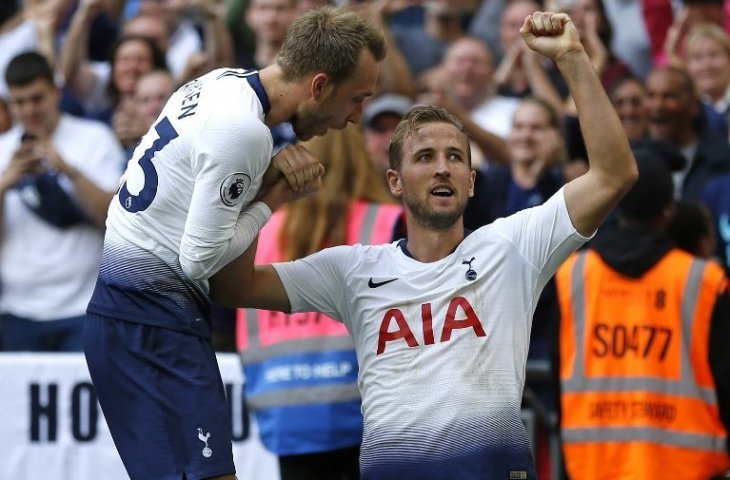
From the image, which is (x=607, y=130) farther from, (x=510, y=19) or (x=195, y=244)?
(x=510, y=19)

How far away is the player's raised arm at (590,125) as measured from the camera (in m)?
4.74

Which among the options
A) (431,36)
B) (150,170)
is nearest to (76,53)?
(431,36)

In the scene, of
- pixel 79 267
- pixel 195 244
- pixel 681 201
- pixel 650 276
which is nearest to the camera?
pixel 195 244

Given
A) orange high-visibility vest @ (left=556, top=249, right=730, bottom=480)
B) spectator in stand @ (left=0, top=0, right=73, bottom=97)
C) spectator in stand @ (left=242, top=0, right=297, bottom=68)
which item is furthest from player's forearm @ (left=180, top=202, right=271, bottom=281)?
spectator in stand @ (left=0, top=0, right=73, bottom=97)

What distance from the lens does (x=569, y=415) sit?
6.65m

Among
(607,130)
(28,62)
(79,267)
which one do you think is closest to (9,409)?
(79,267)

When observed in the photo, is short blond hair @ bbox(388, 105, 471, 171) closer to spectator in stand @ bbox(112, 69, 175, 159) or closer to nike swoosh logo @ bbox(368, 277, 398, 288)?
nike swoosh logo @ bbox(368, 277, 398, 288)

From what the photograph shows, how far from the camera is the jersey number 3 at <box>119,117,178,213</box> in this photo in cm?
495

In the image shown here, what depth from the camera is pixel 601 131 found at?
4.74 m

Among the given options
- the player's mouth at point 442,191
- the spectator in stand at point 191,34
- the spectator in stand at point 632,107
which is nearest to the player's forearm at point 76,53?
the spectator in stand at point 191,34

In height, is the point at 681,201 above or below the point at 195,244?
above

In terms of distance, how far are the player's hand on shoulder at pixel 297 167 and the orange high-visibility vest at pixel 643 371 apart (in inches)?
80.7

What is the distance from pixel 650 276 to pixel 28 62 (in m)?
4.52

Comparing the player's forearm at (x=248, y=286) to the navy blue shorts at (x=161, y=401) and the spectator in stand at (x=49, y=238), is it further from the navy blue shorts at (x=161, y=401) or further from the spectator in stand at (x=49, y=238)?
the spectator in stand at (x=49, y=238)
